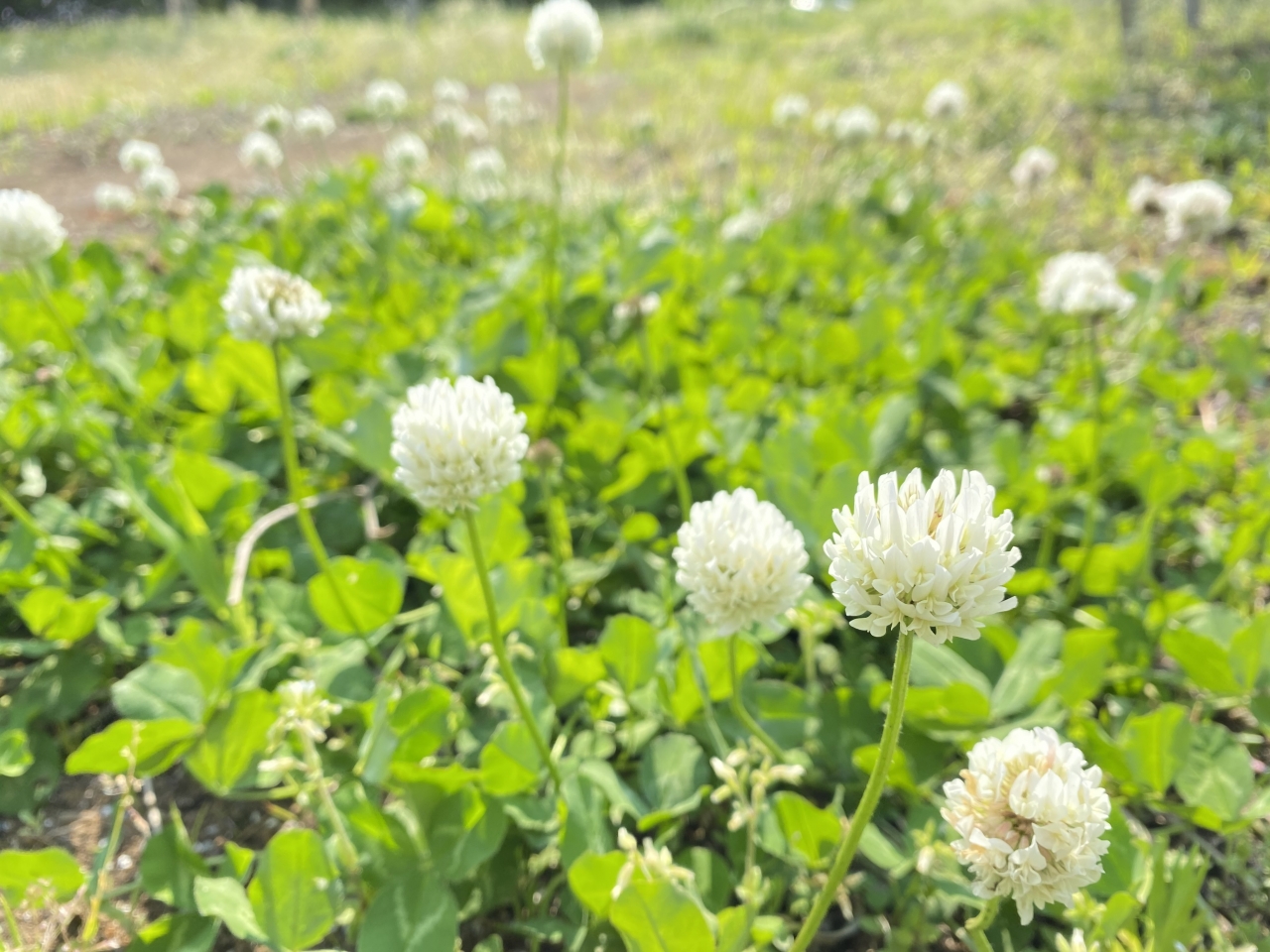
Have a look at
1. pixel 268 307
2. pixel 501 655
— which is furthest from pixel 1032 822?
pixel 268 307

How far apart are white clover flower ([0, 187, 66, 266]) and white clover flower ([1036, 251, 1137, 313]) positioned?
173 cm

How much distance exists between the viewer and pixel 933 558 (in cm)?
59

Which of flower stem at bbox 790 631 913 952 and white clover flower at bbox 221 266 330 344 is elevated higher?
white clover flower at bbox 221 266 330 344

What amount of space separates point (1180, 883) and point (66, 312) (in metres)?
2.16

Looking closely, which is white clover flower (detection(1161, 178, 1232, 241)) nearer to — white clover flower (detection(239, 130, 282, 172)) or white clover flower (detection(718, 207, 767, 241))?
white clover flower (detection(718, 207, 767, 241))

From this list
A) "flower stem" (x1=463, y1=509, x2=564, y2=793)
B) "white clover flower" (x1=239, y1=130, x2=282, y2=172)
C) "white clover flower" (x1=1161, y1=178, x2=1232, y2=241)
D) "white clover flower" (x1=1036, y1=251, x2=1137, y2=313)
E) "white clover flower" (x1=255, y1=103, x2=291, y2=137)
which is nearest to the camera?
"flower stem" (x1=463, y1=509, x2=564, y2=793)

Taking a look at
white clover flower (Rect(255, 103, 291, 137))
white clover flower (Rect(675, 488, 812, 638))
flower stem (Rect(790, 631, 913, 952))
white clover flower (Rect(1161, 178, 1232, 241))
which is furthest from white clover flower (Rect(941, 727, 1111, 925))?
white clover flower (Rect(255, 103, 291, 137))

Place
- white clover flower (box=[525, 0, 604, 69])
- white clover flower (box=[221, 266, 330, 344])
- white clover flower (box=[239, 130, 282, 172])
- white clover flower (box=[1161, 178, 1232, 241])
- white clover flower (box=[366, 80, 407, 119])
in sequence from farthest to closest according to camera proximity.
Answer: white clover flower (box=[366, 80, 407, 119]) → white clover flower (box=[239, 130, 282, 172]) → white clover flower (box=[1161, 178, 1232, 241]) → white clover flower (box=[525, 0, 604, 69]) → white clover flower (box=[221, 266, 330, 344])

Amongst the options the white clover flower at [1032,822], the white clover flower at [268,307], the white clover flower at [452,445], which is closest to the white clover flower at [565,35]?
the white clover flower at [268,307]

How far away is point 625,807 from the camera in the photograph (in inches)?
36.5

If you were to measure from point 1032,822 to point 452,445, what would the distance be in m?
0.59

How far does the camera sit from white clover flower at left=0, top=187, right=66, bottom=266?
4.51 feet

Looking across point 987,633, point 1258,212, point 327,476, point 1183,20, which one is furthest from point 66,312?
point 1183,20

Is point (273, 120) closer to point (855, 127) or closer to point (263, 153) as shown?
point (263, 153)
